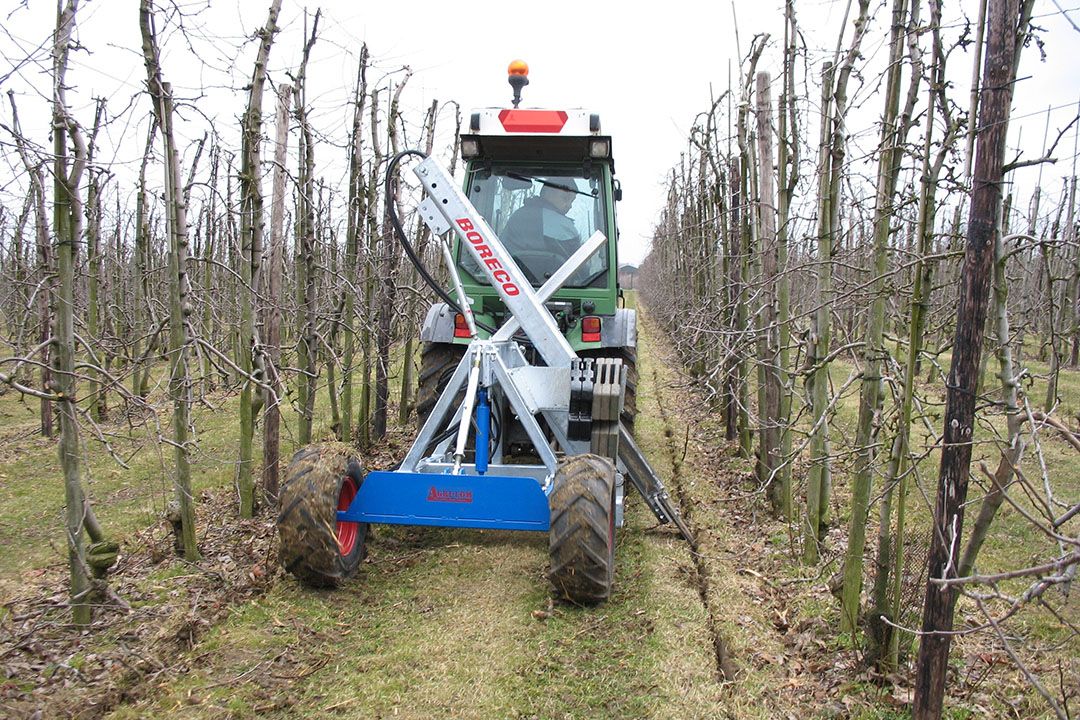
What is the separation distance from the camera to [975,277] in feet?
7.76

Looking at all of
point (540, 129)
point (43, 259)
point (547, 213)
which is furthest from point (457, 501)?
point (43, 259)

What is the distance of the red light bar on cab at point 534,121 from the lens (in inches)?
227

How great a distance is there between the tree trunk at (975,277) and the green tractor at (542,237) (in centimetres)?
364

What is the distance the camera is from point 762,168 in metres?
5.92

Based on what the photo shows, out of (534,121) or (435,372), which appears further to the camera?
(435,372)

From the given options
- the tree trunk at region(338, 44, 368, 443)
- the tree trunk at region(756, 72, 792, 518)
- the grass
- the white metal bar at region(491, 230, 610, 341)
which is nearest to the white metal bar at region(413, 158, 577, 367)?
the white metal bar at region(491, 230, 610, 341)

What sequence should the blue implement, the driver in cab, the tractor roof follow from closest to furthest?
the blue implement, the tractor roof, the driver in cab

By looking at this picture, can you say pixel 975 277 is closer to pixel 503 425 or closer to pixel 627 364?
pixel 503 425

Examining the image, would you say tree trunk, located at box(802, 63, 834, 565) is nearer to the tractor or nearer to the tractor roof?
the tractor

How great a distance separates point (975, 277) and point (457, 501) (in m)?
2.93

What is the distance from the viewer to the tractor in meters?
4.33

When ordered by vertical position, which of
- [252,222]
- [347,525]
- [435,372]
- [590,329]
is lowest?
[347,525]

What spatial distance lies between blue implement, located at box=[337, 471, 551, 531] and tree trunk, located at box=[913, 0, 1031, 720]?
2283mm

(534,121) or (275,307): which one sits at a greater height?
(534,121)
